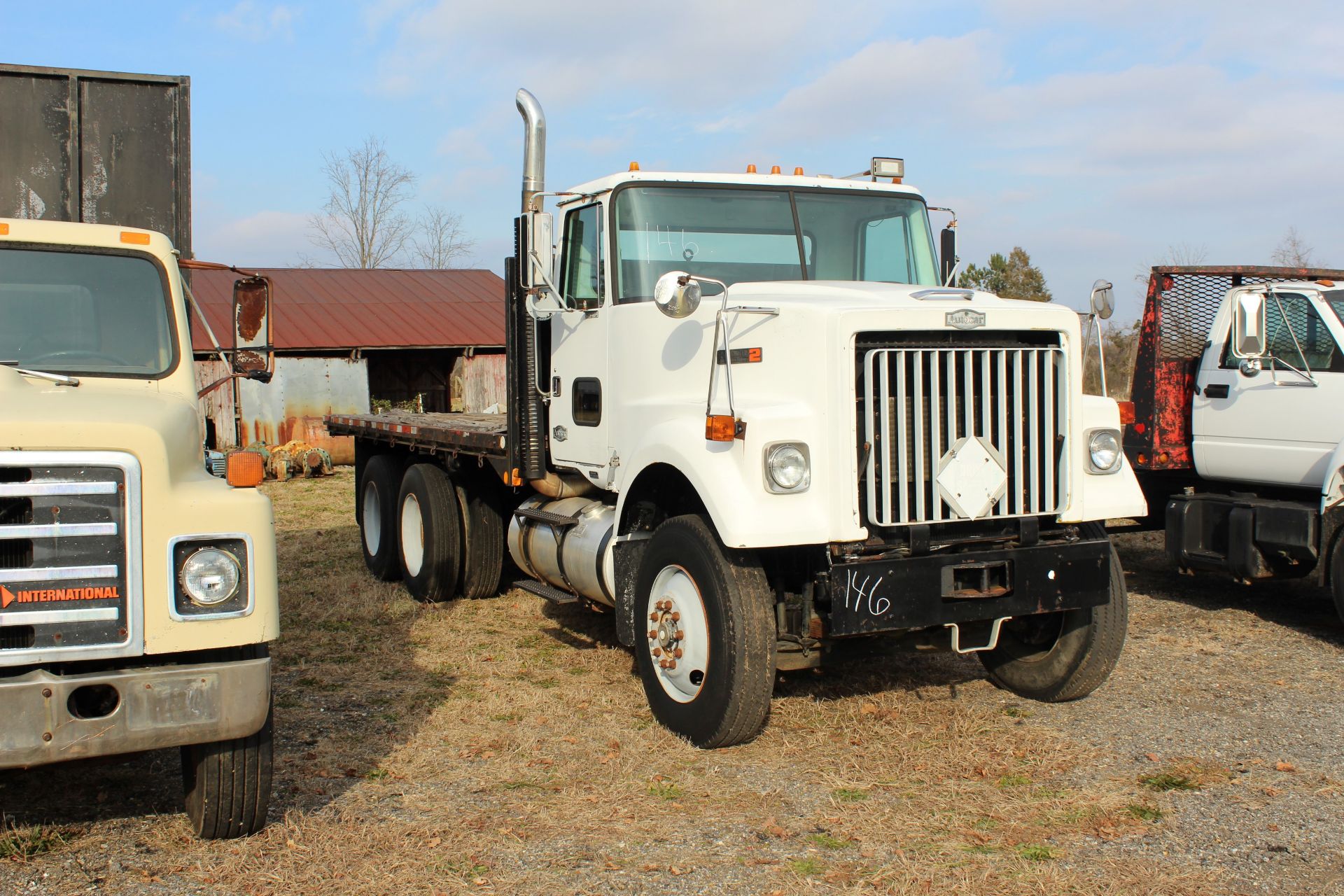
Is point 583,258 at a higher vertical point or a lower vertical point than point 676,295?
higher

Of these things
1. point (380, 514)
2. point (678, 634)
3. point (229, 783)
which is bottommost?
point (229, 783)

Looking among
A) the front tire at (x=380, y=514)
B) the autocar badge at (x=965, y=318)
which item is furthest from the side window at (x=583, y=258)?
the front tire at (x=380, y=514)

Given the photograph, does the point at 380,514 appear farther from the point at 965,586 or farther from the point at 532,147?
the point at 965,586

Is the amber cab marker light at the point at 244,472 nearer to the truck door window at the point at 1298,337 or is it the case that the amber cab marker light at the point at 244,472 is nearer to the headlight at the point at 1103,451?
the headlight at the point at 1103,451

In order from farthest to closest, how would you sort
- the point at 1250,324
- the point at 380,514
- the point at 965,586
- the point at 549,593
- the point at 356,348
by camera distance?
the point at 356,348, the point at 380,514, the point at 1250,324, the point at 549,593, the point at 965,586

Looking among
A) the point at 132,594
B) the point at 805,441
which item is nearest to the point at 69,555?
the point at 132,594

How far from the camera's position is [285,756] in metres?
5.31

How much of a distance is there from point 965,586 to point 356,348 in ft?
63.2

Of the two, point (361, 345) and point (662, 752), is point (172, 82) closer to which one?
point (662, 752)

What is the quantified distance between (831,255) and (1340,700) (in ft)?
11.7

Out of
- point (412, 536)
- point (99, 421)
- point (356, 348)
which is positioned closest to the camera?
point (99, 421)

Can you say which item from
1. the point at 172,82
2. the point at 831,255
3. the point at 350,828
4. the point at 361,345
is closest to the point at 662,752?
the point at 350,828

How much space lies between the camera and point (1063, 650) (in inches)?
232

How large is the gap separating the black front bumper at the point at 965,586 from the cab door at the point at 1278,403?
3322mm
